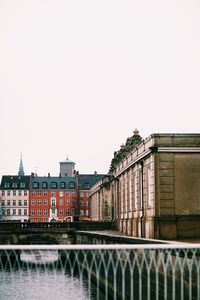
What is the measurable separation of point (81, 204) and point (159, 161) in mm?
115532

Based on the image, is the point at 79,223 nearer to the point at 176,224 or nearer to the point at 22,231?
the point at 22,231

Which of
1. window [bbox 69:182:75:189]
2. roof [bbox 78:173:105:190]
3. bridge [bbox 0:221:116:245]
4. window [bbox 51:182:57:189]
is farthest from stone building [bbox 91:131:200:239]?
window [bbox 51:182:57:189]

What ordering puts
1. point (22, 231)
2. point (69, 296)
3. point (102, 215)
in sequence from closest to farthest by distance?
1. point (69, 296)
2. point (22, 231)
3. point (102, 215)

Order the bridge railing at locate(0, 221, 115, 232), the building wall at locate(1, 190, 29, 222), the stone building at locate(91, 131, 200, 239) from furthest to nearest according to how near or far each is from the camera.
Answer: the building wall at locate(1, 190, 29, 222) → the bridge railing at locate(0, 221, 115, 232) → the stone building at locate(91, 131, 200, 239)

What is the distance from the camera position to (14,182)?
156500 mm

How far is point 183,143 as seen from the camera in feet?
122

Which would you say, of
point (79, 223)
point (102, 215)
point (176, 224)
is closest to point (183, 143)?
point (176, 224)

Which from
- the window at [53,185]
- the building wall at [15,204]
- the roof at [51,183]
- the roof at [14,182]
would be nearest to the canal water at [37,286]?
the roof at [51,183]

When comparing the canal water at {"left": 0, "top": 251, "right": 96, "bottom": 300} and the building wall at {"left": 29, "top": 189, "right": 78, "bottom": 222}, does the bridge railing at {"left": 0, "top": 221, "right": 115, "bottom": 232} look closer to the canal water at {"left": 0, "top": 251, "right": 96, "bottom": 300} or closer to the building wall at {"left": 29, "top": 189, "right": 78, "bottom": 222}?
the canal water at {"left": 0, "top": 251, "right": 96, "bottom": 300}

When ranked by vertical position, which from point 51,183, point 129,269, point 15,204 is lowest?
point 129,269

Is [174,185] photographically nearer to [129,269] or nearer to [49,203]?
[129,269]

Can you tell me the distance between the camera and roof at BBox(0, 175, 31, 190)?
155375mm

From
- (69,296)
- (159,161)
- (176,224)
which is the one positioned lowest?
(69,296)

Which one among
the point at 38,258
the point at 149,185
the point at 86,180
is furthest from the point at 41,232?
the point at 86,180
